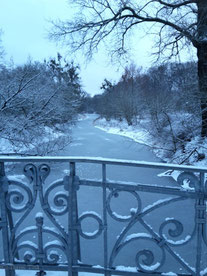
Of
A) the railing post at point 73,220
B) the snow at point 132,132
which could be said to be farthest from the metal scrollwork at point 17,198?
the snow at point 132,132

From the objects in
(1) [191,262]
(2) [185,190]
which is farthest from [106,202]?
(1) [191,262]

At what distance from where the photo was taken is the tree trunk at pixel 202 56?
813 centimetres

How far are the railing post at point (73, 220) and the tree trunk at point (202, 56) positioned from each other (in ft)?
24.8

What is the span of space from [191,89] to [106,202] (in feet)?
27.0

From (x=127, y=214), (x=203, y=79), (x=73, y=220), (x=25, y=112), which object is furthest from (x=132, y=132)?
(x=73, y=220)

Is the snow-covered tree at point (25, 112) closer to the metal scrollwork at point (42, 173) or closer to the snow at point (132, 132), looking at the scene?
the snow at point (132, 132)

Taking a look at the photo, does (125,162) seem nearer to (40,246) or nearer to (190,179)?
(190,179)

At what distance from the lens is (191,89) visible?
8789mm

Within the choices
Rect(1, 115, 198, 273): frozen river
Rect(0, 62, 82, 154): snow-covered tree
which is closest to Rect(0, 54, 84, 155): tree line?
Rect(0, 62, 82, 154): snow-covered tree

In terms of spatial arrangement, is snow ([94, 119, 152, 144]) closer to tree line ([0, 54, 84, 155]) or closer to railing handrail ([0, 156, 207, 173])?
tree line ([0, 54, 84, 155])

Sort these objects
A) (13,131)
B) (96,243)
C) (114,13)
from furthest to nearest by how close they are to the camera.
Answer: (114,13), (13,131), (96,243)

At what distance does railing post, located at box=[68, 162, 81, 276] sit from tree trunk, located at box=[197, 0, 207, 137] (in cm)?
757

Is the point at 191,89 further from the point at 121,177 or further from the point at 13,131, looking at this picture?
the point at 13,131

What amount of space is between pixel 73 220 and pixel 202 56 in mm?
9297
